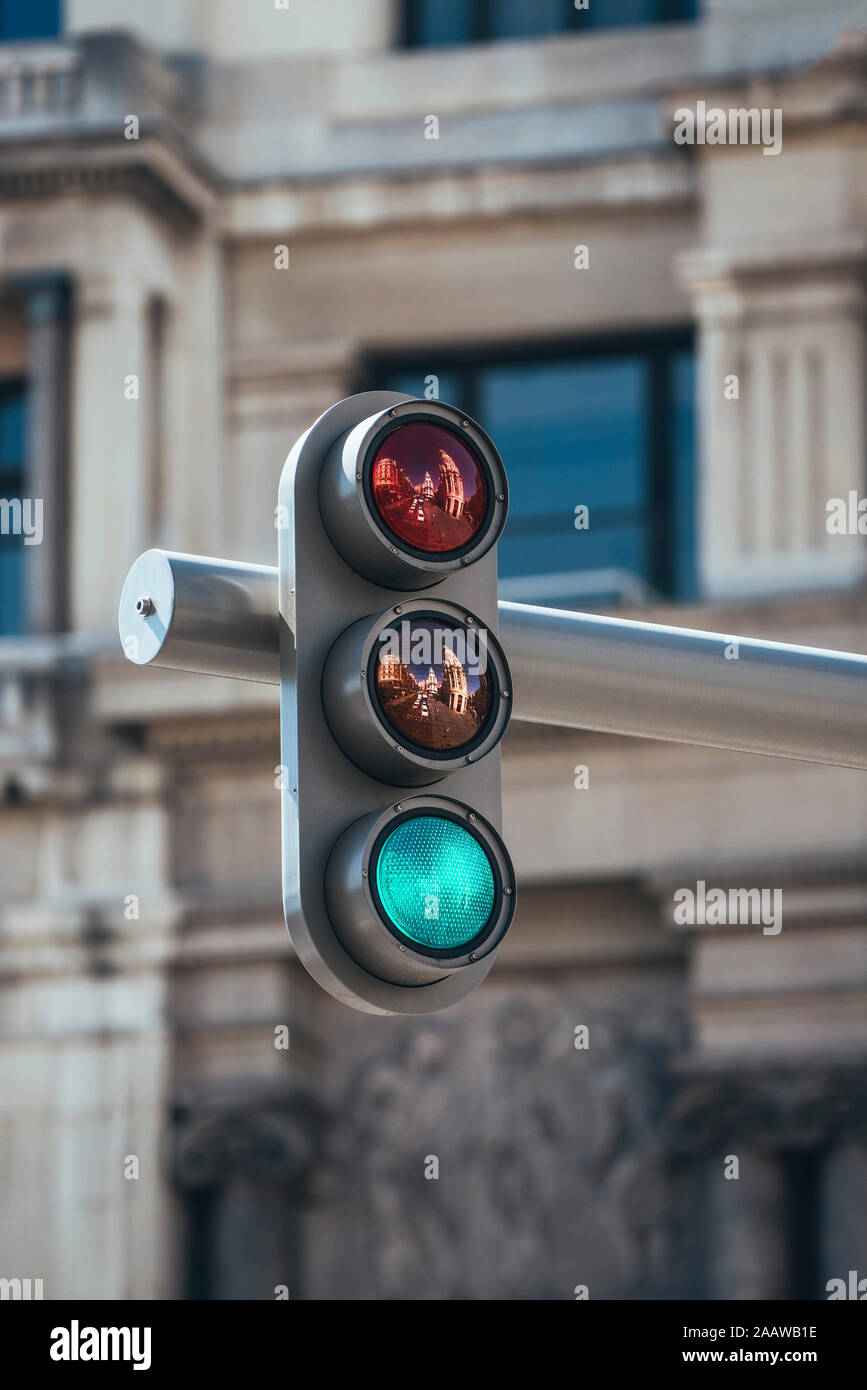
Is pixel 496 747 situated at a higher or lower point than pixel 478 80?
lower

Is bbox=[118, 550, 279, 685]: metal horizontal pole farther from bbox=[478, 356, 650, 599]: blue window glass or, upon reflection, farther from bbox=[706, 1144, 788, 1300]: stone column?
bbox=[478, 356, 650, 599]: blue window glass

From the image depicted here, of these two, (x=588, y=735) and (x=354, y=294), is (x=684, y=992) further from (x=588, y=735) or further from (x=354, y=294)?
(x=354, y=294)

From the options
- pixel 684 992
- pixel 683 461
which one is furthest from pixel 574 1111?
pixel 683 461

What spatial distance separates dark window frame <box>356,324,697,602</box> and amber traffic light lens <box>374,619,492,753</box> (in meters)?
13.9

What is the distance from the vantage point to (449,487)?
3465 mm

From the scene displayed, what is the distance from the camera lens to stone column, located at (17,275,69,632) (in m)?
17.3

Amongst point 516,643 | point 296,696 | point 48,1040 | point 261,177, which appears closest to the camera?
point 296,696

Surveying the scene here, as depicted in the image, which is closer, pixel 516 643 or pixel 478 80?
pixel 516 643

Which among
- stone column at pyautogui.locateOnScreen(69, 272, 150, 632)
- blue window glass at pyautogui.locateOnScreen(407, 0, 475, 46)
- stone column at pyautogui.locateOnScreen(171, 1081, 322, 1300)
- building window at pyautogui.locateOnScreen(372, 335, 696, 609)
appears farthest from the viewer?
blue window glass at pyautogui.locateOnScreen(407, 0, 475, 46)

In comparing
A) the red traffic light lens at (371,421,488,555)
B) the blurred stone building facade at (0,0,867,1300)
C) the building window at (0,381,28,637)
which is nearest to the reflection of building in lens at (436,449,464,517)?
the red traffic light lens at (371,421,488,555)

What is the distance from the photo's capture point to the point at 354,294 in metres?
18.1

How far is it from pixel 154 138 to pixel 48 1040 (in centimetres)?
584

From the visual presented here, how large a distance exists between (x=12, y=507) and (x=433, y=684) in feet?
48.6

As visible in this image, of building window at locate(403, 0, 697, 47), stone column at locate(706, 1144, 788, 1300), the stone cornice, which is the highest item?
building window at locate(403, 0, 697, 47)
